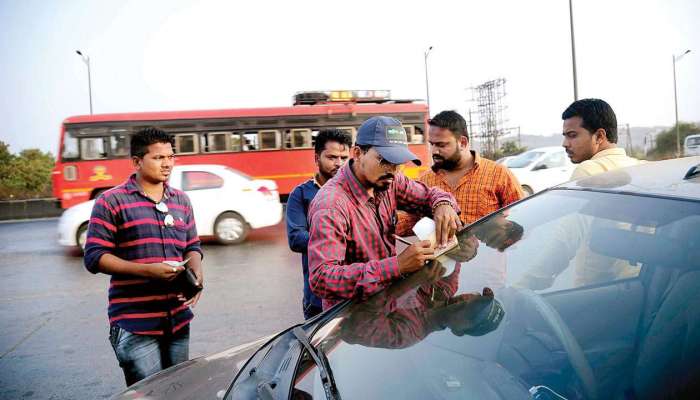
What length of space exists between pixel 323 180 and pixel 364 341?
1.97 meters

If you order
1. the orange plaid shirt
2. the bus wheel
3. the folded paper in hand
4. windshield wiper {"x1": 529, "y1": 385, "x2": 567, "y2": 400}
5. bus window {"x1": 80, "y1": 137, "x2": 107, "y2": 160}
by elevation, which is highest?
bus window {"x1": 80, "y1": 137, "x2": 107, "y2": 160}

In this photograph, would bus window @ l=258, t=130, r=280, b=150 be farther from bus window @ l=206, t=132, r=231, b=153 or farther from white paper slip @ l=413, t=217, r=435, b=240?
white paper slip @ l=413, t=217, r=435, b=240

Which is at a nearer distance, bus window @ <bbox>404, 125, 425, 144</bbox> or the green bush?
bus window @ <bbox>404, 125, 425, 144</bbox>

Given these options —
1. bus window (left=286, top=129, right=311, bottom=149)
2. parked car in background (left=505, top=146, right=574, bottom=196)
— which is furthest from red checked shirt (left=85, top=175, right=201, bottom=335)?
bus window (left=286, top=129, right=311, bottom=149)

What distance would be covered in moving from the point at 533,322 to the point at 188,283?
1690 mm

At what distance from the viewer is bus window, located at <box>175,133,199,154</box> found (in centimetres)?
1555

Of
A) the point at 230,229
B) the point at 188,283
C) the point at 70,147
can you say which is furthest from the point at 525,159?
the point at 188,283

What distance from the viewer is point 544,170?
13945 millimetres

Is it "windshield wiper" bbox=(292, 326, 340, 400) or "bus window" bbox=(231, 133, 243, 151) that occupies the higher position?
"bus window" bbox=(231, 133, 243, 151)

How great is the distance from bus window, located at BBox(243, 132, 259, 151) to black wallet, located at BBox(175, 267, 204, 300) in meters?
13.9

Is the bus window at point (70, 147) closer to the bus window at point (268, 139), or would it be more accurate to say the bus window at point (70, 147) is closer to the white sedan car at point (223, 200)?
the bus window at point (268, 139)

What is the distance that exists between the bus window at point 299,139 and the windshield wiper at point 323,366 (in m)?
14.8

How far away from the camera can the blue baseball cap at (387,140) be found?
1.99 meters

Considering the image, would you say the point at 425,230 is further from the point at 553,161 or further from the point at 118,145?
the point at 118,145
